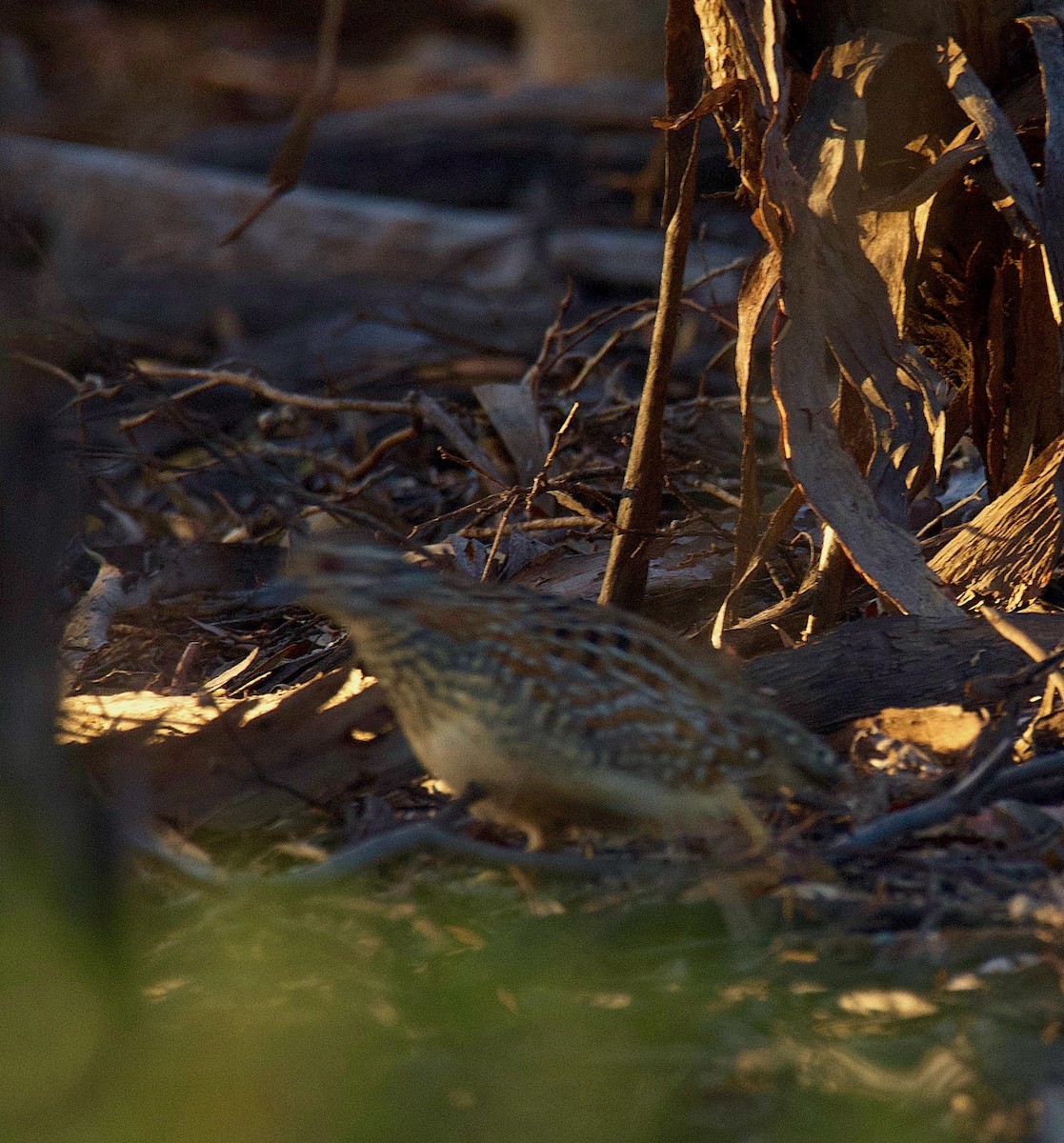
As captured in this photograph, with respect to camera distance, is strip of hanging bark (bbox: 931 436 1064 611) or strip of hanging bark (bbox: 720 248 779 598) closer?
strip of hanging bark (bbox: 720 248 779 598)

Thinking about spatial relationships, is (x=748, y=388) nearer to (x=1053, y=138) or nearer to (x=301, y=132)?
(x=1053, y=138)

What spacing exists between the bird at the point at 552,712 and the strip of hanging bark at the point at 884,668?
526 mm

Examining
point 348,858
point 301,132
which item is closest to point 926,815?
point 348,858

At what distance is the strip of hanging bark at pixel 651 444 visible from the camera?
168 inches

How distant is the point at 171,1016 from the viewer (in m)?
3.08

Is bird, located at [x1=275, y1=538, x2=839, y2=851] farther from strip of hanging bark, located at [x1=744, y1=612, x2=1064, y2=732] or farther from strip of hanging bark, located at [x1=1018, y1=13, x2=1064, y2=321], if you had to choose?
strip of hanging bark, located at [x1=1018, y1=13, x2=1064, y2=321]

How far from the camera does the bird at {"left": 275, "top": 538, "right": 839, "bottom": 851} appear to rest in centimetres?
335

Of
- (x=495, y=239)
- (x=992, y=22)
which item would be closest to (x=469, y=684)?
(x=992, y=22)

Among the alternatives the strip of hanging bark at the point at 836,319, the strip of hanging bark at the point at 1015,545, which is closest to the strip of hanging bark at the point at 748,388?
the strip of hanging bark at the point at 836,319

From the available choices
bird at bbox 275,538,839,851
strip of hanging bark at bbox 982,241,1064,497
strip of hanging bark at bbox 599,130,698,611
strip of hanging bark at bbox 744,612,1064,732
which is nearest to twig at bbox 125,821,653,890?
bird at bbox 275,538,839,851

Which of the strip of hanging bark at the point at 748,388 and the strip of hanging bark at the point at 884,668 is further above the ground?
the strip of hanging bark at the point at 748,388

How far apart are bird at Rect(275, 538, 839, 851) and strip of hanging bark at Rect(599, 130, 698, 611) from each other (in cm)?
88

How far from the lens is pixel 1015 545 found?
14.9 ft

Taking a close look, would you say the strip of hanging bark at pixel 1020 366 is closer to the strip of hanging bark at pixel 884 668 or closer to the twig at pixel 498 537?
the strip of hanging bark at pixel 884 668
